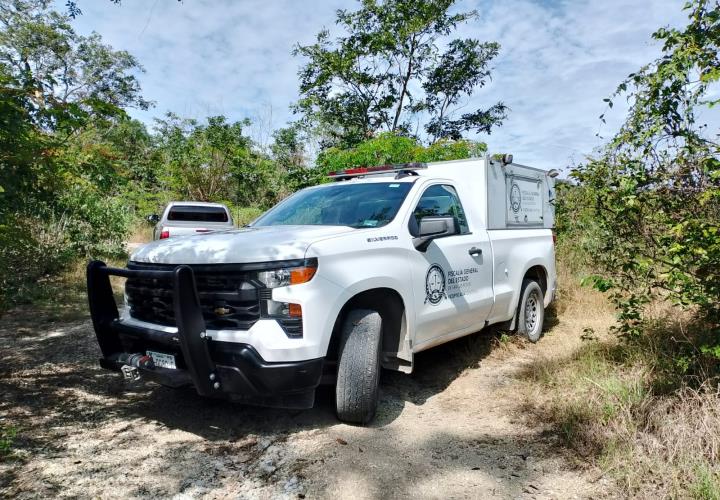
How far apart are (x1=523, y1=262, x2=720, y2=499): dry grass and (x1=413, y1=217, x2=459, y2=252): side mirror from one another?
1.51 m

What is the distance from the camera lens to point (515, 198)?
6449 mm

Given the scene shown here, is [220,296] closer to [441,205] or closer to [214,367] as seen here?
[214,367]

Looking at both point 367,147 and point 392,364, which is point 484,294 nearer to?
point 392,364

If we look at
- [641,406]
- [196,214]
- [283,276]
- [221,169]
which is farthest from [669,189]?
[221,169]

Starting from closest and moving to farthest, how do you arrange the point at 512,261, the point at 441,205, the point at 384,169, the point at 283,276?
the point at 283,276
the point at 441,205
the point at 384,169
the point at 512,261

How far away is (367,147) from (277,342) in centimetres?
862

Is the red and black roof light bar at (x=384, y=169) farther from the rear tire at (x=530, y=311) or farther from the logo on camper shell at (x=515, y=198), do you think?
the rear tire at (x=530, y=311)

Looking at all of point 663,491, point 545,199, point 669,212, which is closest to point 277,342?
point 663,491

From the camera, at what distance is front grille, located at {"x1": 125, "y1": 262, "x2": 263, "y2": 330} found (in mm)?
3236

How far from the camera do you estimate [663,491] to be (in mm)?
2562

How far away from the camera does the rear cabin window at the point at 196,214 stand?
37.8 feet

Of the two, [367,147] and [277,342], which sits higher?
[367,147]

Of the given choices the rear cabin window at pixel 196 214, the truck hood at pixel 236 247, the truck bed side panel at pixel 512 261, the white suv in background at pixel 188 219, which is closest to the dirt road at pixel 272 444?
the truck bed side panel at pixel 512 261

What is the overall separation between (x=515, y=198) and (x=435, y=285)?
2713 mm
